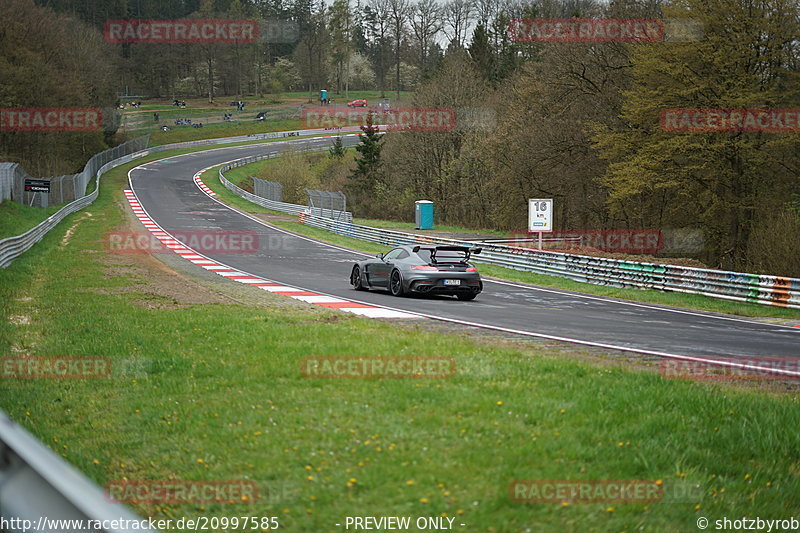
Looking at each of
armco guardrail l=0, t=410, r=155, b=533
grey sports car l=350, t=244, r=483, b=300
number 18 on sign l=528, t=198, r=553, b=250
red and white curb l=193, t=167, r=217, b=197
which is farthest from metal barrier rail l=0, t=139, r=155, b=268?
armco guardrail l=0, t=410, r=155, b=533

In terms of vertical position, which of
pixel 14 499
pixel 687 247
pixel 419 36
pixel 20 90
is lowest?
pixel 687 247

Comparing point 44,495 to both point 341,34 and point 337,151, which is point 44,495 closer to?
point 337,151

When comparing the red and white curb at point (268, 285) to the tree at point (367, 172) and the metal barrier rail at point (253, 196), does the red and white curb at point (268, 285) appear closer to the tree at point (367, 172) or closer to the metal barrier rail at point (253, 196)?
the metal barrier rail at point (253, 196)

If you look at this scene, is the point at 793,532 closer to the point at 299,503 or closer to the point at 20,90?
the point at 299,503

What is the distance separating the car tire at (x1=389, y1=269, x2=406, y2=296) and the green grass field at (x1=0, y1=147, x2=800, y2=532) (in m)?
8.82

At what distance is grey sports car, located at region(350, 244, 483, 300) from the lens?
19156mm

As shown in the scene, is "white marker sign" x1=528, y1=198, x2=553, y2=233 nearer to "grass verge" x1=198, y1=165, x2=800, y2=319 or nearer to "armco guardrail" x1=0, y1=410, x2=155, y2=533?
"grass verge" x1=198, y1=165, x2=800, y2=319

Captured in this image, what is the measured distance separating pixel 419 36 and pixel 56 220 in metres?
74.5

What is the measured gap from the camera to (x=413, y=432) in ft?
19.3

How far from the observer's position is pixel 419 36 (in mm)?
103938

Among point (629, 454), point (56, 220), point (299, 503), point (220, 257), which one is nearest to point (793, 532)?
point (629, 454)

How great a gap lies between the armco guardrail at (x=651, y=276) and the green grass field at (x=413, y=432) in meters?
12.9

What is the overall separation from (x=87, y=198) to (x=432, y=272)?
3871cm

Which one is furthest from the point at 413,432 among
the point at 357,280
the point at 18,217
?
the point at 18,217
